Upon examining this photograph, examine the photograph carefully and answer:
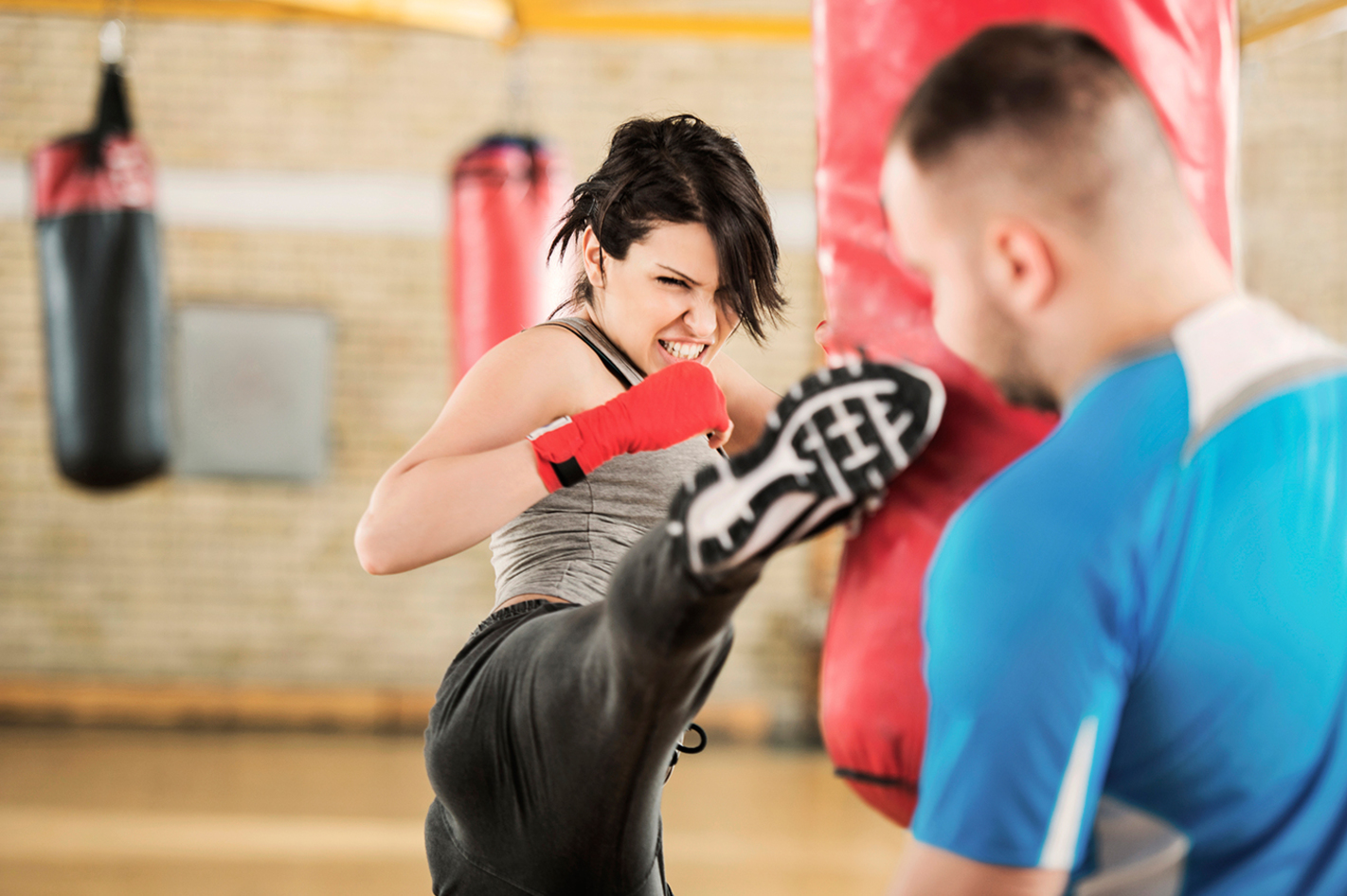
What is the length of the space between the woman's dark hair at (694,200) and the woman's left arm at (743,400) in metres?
0.16

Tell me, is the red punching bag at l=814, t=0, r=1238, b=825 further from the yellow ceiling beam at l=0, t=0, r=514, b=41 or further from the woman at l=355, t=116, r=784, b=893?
the yellow ceiling beam at l=0, t=0, r=514, b=41

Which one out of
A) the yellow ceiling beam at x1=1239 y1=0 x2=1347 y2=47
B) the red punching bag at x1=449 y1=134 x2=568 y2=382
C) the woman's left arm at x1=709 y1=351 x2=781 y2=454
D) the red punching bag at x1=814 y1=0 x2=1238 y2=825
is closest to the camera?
the red punching bag at x1=814 y1=0 x2=1238 y2=825

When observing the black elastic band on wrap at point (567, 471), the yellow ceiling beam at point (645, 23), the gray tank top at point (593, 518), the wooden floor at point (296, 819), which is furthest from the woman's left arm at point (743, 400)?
the wooden floor at point (296, 819)

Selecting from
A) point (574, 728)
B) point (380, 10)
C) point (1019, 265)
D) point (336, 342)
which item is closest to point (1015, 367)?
point (1019, 265)

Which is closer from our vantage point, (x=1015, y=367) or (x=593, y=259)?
(x=1015, y=367)

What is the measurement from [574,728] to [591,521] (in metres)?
0.32

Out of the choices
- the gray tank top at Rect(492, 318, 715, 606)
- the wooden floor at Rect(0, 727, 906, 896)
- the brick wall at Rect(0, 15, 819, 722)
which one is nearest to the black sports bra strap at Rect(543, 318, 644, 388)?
the gray tank top at Rect(492, 318, 715, 606)

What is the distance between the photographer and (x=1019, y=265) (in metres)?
0.69

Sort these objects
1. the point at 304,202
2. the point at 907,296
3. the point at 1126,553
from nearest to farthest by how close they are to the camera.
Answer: the point at 1126,553 → the point at 907,296 → the point at 304,202

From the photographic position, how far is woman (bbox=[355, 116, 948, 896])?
0.94 meters

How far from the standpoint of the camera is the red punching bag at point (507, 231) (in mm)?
3268

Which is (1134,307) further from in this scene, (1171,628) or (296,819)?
(296,819)

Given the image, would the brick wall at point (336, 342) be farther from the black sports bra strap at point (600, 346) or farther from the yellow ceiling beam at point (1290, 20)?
the black sports bra strap at point (600, 346)

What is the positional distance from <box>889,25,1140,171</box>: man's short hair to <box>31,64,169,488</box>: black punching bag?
2.89 metres
